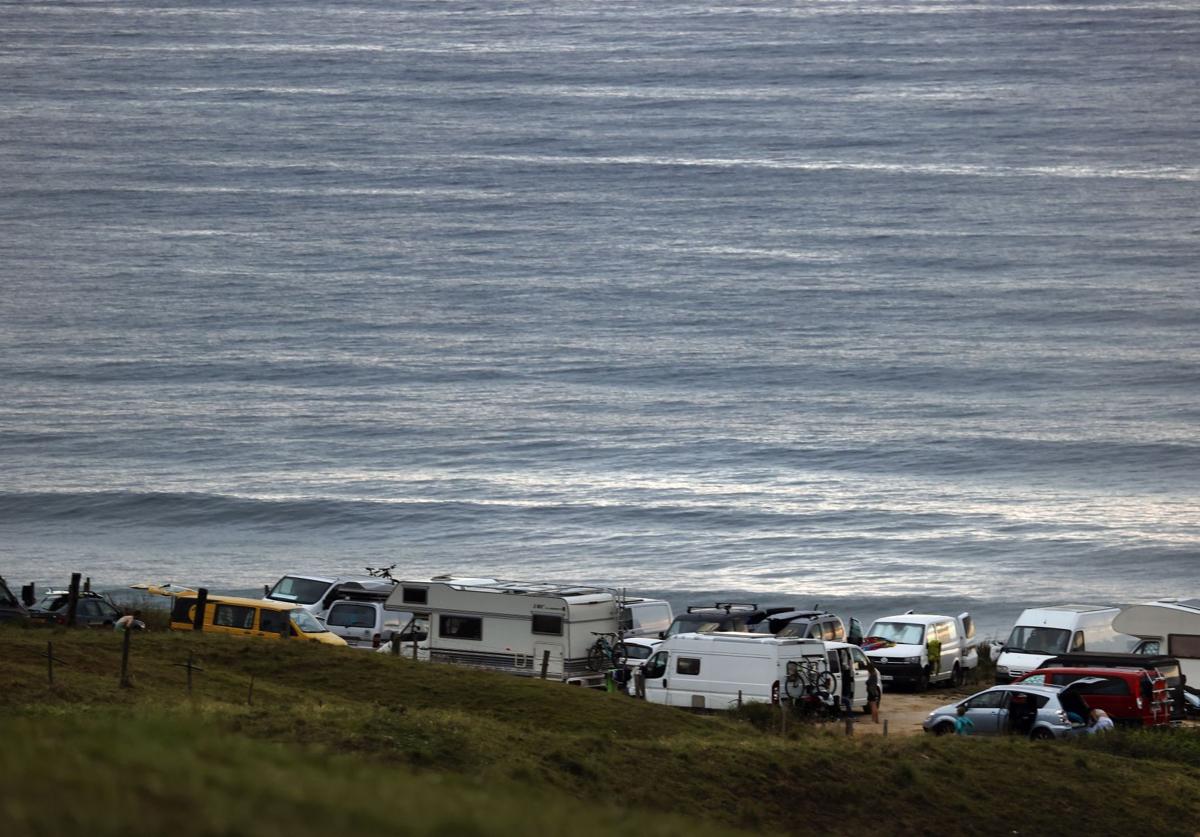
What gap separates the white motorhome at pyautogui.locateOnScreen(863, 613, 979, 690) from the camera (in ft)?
103

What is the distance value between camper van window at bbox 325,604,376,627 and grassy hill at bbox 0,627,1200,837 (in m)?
5.92

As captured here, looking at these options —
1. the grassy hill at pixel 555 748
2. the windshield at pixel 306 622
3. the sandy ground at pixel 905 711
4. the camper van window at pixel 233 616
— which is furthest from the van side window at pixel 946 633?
the camper van window at pixel 233 616

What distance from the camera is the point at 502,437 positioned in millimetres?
80750

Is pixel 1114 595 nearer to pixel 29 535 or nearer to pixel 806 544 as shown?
pixel 806 544

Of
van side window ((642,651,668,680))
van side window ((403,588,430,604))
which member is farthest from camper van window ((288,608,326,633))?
van side window ((642,651,668,680))

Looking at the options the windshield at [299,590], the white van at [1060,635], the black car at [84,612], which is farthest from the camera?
the windshield at [299,590]

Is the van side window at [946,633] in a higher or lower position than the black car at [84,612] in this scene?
higher

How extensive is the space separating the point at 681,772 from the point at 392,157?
128798 millimetres

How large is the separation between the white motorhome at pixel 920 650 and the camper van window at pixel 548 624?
7.29 metres

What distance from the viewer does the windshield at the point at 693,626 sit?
95.8ft

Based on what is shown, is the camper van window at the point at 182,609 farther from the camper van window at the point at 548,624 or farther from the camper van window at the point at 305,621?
the camper van window at the point at 548,624

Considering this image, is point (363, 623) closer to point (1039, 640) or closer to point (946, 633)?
point (946, 633)

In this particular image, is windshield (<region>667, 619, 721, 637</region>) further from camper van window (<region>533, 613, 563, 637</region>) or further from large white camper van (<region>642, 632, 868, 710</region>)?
camper van window (<region>533, 613, 563, 637</region>)

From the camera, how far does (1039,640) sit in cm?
3294
